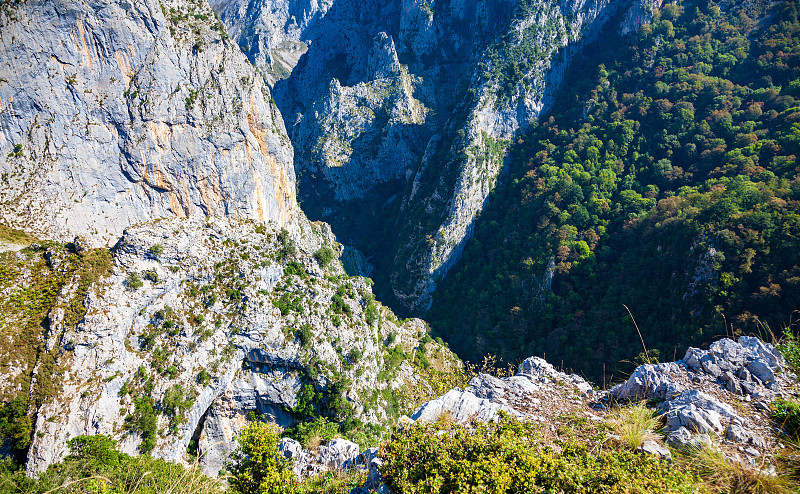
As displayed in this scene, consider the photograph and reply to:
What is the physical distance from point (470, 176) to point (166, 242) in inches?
2553

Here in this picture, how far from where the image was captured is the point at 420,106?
11781cm

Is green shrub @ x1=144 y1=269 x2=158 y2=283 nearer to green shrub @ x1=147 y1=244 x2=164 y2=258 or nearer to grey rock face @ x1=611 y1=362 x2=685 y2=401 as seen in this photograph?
green shrub @ x1=147 y1=244 x2=164 y2=258

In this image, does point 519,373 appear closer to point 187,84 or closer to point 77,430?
point 77,430

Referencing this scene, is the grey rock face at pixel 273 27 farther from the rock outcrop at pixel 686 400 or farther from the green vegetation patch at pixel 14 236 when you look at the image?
the rock outcrop at pixel 686 400

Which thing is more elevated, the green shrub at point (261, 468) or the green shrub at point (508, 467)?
the green shrub at point (508, 467)

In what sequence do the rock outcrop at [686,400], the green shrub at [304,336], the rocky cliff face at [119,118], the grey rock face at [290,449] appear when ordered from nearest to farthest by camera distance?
the rock outcrop at [686,400]
the grey rock face at [290,449]
the rocky cliff face at [119,118]
the green shrub at [304,336]

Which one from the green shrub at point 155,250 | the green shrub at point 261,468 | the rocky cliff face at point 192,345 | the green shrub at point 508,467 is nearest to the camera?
the green shrub at point 508,467

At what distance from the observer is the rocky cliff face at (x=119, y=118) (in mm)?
31609

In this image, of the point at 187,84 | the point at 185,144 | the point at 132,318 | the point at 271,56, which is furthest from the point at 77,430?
the point at 271,56

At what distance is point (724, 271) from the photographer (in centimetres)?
4241

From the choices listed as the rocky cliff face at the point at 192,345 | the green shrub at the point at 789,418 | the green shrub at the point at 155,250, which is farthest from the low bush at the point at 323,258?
the green shrub at the point at 789,418

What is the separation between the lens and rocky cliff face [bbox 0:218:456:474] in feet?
91.7

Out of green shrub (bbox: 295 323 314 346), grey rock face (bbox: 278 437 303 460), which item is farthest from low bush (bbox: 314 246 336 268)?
grey rock face (bbox: 278 437 303 460)

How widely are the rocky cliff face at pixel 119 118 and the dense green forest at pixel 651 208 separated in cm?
4957
